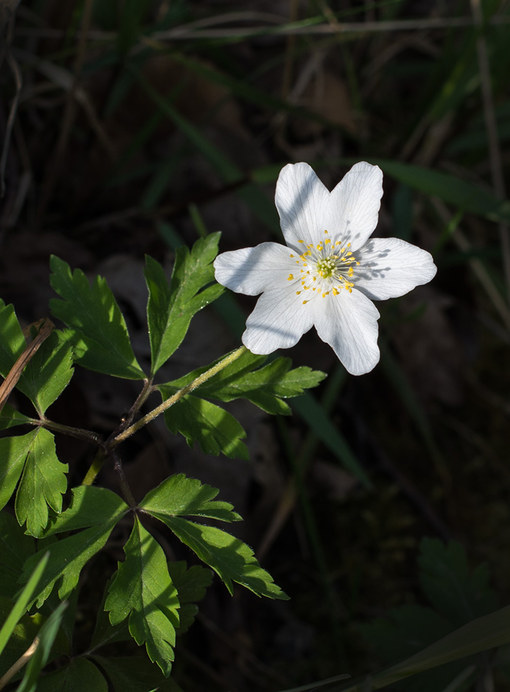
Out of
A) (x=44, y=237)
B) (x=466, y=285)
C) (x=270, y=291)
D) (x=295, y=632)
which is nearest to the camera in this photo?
(x=270, y=291)

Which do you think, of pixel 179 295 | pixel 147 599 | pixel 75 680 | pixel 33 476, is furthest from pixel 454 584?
pixel 33 476

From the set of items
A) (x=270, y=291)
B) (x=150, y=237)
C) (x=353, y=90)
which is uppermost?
(x=353, y=90)

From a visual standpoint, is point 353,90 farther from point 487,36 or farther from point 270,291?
point 270,291

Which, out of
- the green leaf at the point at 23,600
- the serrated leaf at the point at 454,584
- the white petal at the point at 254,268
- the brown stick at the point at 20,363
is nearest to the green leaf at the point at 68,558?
the green leaf at the point at 23,600

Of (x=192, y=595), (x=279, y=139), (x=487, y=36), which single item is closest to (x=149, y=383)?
(x=192, y=595)

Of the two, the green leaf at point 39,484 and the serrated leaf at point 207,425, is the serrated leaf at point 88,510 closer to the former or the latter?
the green leaf at point 39,484

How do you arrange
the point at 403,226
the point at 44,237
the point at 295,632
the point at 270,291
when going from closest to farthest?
the point at 270,291 → the point at 295,632 → the point at 44,237 → the point at 403,226

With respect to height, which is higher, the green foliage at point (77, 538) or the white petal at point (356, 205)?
the white petal at point (356, 205)
